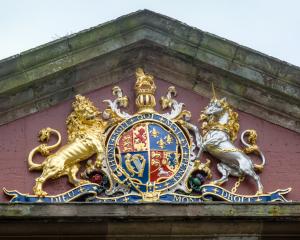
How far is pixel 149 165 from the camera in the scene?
15344mm

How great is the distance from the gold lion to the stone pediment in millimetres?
459

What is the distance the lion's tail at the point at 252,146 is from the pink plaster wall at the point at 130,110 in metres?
0.08

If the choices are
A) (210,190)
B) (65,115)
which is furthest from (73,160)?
(210,190)

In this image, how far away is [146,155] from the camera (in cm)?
1541

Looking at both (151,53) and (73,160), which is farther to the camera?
(151,53)

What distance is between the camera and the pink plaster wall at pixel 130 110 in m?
15.4

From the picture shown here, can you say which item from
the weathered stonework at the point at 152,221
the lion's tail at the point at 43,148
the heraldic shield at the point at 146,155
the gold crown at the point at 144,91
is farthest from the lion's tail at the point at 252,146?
the lion's tail at the point at 43,148

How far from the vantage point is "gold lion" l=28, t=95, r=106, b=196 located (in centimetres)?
1531

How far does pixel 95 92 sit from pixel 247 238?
3083mm

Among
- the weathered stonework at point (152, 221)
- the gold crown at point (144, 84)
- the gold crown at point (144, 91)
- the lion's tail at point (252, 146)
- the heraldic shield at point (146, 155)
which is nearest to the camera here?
the weathered stonework at point (152, 221)

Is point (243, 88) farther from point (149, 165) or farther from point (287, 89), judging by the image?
point (149, 165)

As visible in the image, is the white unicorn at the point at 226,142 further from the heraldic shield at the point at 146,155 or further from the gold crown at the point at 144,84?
the gold crown at the point at 144,84

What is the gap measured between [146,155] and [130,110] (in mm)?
861

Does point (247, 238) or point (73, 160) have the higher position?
point (73, 160)
